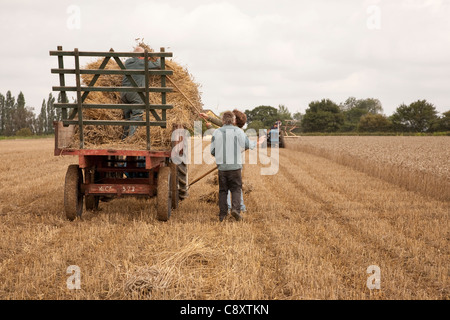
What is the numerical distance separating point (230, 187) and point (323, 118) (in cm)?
7662

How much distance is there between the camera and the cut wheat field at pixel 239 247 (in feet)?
13.5

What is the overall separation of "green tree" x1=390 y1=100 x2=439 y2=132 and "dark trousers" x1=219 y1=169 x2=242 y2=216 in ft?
233

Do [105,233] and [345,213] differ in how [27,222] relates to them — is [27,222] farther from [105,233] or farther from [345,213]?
[345,213]

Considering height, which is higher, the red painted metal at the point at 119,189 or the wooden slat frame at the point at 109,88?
the wooden slat frame at the point at 109,88

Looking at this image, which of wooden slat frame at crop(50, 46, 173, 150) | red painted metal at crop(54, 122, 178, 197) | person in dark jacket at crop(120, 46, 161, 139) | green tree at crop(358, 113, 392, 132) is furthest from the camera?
green tree at crop(358, 113, 392, 132)

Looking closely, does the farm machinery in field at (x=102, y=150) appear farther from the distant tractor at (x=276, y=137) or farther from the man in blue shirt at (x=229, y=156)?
the distant tractor at (x=276, y=137)

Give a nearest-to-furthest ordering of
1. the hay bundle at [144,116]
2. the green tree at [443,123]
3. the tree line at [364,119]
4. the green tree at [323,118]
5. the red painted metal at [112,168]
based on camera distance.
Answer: the red painted metal at [112,168] < the hay bundle at [144,116] < the green tree at [443,123] < the tree line at [364,119] < the green tree at [323,118]

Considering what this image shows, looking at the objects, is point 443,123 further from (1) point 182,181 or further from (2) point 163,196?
(2) point 163,196

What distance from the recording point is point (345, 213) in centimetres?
794

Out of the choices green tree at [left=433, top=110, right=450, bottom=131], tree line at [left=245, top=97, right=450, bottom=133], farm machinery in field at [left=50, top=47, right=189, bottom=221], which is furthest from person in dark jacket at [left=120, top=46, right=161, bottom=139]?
green tree at [left=433, top=110, right=450, bottom=131]

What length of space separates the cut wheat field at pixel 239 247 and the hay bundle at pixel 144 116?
1.32 m

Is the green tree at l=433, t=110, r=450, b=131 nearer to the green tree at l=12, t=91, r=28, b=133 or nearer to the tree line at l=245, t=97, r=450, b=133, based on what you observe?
the tree line at l=245, t=97, r=450, b=133

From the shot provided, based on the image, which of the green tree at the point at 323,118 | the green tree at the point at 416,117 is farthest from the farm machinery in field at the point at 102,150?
the green tree at the point at 323,118

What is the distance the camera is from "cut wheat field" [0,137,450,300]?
413 cm
